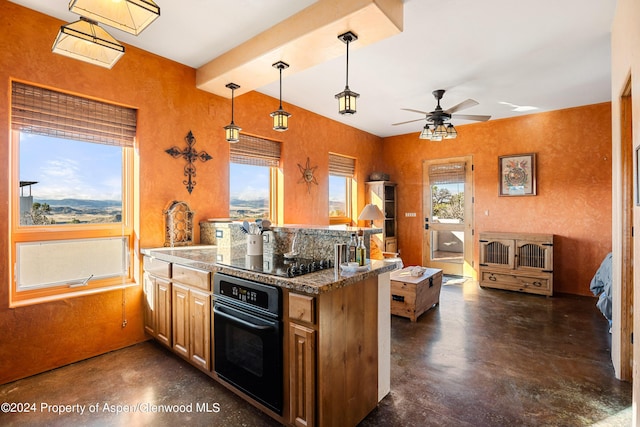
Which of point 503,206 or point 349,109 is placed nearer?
point 349,109

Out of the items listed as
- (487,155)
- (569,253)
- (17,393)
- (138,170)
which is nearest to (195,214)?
(138,170)

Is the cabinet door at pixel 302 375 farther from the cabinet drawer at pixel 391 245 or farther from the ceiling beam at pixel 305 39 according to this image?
the cabinet drawer at pixel 391 245

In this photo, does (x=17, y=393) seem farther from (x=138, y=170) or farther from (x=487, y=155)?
(x=487, y=155)

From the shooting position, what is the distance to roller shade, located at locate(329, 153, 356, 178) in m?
5.75

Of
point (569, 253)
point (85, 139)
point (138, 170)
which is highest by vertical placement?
point (85, 139)

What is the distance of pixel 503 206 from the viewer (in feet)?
18.3

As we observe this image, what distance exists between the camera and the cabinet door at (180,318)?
8.50 ft

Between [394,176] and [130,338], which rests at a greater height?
[394,176]

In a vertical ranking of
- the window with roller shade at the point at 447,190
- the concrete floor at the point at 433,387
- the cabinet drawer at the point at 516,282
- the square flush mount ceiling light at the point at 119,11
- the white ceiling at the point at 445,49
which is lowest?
the concrete floor at the point at 433,387

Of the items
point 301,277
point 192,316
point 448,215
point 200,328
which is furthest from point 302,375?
point 448,215

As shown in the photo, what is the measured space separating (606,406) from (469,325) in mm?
1488

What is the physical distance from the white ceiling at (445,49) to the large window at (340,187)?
Answer: 127 centimetres

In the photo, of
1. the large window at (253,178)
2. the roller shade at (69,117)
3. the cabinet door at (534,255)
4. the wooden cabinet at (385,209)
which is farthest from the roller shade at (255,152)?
the cabinet door at (534,255)

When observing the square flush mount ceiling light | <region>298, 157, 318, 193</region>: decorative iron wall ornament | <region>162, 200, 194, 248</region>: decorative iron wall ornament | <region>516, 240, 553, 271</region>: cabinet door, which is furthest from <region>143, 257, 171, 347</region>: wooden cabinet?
<region>516, 240, 553, 271</region>: cabinet door
